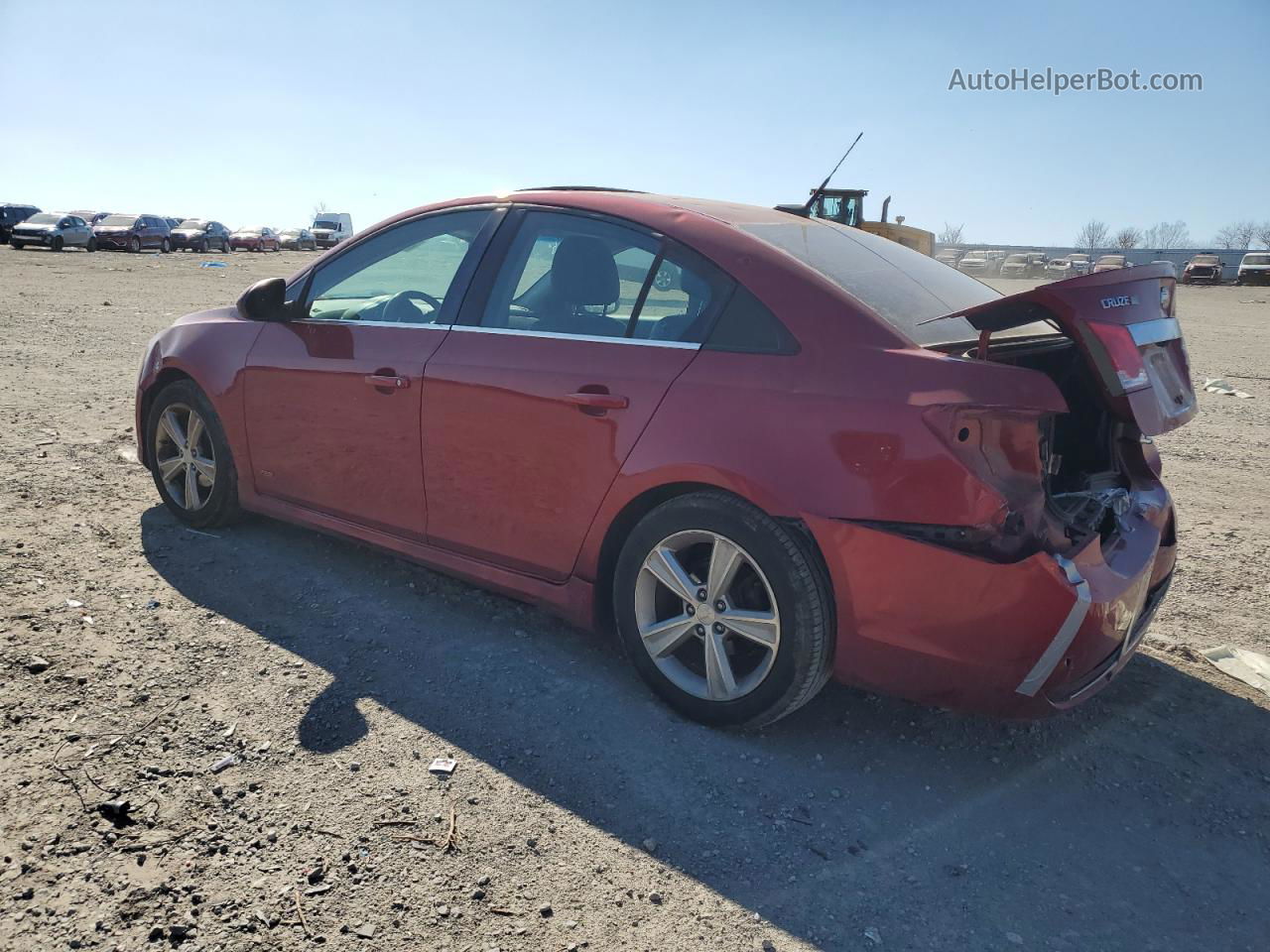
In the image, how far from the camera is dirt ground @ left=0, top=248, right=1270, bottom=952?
224 centimetres

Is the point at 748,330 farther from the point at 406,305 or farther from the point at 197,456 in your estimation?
the point at 197,456

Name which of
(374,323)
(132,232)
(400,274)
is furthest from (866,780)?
(132,232)

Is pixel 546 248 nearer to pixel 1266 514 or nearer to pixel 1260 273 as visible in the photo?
pixel 1266 514

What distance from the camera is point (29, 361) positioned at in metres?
9.34

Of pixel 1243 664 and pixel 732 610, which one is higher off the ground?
pixel 732 610

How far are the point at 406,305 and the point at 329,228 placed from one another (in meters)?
59.8

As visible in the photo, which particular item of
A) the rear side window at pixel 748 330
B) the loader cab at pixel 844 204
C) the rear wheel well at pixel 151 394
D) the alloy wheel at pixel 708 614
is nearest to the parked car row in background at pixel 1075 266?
the loader cab at pixel 844 204

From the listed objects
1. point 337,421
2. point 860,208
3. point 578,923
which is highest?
point 860,208

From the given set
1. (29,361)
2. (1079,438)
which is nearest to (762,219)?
(1079,438)

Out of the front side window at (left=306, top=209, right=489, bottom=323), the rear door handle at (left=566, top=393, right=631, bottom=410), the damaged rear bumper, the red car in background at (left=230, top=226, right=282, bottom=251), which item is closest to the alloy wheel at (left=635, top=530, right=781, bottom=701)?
the damaged rear bumper

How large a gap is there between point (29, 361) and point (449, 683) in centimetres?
830

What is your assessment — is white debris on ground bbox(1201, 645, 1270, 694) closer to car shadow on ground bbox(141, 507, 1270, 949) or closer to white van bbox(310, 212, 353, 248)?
car shadow on ground bbox(141, 507, 1270, 949)

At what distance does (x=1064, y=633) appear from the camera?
2.54 meters

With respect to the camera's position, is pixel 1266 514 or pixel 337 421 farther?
pixel 1266 514
